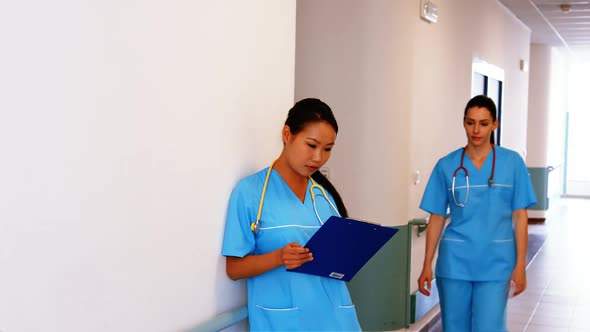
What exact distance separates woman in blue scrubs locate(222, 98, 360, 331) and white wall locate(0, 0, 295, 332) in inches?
2.7

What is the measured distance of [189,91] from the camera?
202 centimetres

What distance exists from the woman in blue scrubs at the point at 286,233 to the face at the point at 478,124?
5.36ft

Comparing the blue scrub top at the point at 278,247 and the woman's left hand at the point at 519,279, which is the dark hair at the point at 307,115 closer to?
the blue scrub top at the point at 278,247

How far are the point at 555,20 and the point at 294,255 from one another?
28.8ft

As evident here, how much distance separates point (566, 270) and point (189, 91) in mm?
7226

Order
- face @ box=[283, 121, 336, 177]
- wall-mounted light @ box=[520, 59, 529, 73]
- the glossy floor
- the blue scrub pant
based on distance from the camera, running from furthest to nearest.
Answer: wall-mounted light @ box=[520, 59, 529, 73], the glossy floor, the blue scrub pant, face @ box=[283, 121, 336, 177]

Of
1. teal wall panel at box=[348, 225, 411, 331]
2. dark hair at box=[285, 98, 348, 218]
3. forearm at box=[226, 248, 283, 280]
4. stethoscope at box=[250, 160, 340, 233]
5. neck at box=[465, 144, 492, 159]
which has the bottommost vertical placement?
teal wall panel at box=[348, 225, 411, 331]

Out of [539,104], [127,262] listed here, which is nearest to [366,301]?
[127,262]

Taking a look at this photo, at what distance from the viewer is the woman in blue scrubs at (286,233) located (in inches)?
86.5

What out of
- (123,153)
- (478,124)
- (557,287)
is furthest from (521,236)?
(557,287)

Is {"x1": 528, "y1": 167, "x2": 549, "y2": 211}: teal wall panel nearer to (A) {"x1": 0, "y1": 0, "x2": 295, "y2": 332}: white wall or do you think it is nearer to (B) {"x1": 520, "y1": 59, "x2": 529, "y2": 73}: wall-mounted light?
(B) {"x1": 520, "y1": 59, "x2": 529, "y2": 73}: wall-mounted light

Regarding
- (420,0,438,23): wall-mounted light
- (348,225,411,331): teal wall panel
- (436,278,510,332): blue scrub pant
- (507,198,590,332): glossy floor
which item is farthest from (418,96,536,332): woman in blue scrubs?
(507,198,590,332): glossy floor

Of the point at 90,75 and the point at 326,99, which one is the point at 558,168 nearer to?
the point at 326,99

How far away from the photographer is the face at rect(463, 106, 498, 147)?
12.1ft
